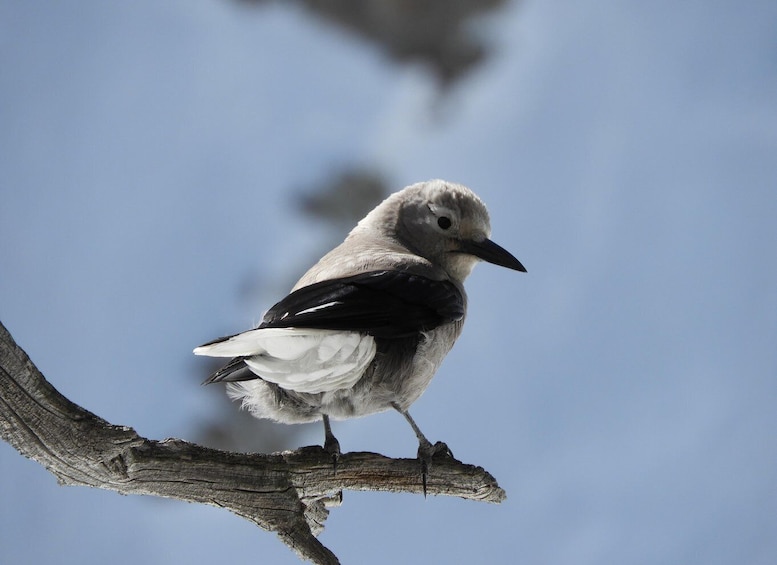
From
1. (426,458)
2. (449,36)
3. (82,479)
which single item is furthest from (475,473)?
(449,36)

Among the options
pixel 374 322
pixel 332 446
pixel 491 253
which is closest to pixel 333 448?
pixel 332 446

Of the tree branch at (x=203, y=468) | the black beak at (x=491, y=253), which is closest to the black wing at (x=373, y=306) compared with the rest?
the black beak at (x=491, y=253)

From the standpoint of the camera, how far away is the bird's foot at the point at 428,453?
1.80 metres

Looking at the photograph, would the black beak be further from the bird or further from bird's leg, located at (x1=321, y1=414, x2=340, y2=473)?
bird's leg, located at (x1=321, y1=414, x2=340, y2=473)

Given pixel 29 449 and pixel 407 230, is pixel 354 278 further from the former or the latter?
pixel 29 449

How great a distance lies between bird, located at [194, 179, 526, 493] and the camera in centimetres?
160

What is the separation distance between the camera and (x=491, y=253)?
1.98 metres

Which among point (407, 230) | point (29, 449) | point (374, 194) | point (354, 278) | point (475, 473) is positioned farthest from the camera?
point (374, 194)

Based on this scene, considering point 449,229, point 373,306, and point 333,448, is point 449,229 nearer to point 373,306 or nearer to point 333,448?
point 373,306

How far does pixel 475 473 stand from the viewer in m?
1.82

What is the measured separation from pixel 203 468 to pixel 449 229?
2.53 feet

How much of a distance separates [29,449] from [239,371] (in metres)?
0.43

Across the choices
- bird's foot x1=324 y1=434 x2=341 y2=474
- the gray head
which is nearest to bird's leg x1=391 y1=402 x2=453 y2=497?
bird's foot x1=324 y1=434 x2=341 y2=474

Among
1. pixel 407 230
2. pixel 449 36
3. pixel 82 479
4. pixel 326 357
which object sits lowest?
pixel 82 479
